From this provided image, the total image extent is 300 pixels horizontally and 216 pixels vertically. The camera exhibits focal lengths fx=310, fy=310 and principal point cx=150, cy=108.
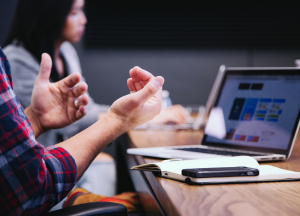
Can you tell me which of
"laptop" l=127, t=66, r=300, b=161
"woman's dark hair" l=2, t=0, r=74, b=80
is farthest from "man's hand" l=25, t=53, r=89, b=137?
"woman's dark hair" l=2, t=0, r=74, b=80

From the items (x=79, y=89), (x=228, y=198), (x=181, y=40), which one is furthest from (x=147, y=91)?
(x=181, y=40)

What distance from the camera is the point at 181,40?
3.44 m

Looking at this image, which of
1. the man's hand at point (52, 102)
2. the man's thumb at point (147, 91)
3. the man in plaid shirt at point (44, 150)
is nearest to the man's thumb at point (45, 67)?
the man's hand at point (52, 102)

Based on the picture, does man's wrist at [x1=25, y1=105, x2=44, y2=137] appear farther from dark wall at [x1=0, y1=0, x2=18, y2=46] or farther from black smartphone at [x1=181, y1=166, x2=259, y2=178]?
dark wall at [x1=0, y1=0, x2=18, y2=46]

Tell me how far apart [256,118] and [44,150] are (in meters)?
0.69

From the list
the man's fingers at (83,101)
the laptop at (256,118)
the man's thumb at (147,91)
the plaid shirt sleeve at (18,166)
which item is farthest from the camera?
the man's fingers at (83,101)

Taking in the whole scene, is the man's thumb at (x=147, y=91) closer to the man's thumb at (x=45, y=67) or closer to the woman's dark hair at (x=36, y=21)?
the man's thumb at (x=45, y=67)

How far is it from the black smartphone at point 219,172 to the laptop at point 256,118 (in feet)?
0.76

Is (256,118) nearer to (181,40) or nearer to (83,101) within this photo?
(83,101)

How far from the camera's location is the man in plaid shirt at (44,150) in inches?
24.1

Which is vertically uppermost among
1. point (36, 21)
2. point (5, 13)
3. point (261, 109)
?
point (5, 13)

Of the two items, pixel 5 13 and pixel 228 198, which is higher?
pixel 5 13

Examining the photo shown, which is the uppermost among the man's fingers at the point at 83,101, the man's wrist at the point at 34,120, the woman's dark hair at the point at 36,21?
the woman's dark hair at the point at 36,21

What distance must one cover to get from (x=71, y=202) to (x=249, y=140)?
0.62m
